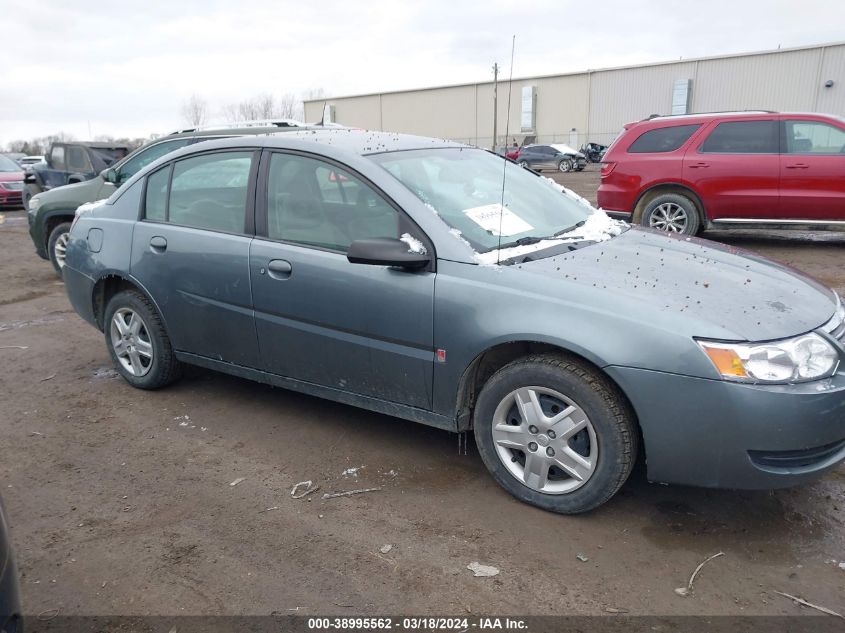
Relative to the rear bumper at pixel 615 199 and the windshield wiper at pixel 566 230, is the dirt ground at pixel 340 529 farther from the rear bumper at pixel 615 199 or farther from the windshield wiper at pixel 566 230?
the rear bumper at pixel 615 199

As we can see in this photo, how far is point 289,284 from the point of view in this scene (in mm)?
3635

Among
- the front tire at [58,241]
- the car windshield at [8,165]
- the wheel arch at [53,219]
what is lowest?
the front tire at [58,241]

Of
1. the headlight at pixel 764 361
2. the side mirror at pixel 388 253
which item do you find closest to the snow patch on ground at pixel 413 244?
the side mirror at pixel 388 253

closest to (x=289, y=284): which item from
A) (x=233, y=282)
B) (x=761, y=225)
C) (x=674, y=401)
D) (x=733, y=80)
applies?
(x=233, y=282)

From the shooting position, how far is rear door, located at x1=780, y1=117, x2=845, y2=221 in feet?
27.2

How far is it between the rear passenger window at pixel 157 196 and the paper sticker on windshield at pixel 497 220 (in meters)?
2.07

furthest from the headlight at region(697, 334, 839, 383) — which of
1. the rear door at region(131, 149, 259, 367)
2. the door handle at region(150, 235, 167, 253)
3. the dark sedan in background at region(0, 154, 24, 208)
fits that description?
the dark sedan in background at region(0, 154, 24, 208)

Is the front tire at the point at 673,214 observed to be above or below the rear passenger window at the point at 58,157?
below

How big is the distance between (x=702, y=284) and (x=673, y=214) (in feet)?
21.3

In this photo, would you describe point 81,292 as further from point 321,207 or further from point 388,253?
point 388,253

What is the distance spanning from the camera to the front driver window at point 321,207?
347 cm

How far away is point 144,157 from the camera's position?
26.6 ft

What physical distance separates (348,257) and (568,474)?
1.39 meters

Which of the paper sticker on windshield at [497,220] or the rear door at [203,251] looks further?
the rear door at [203,251]
